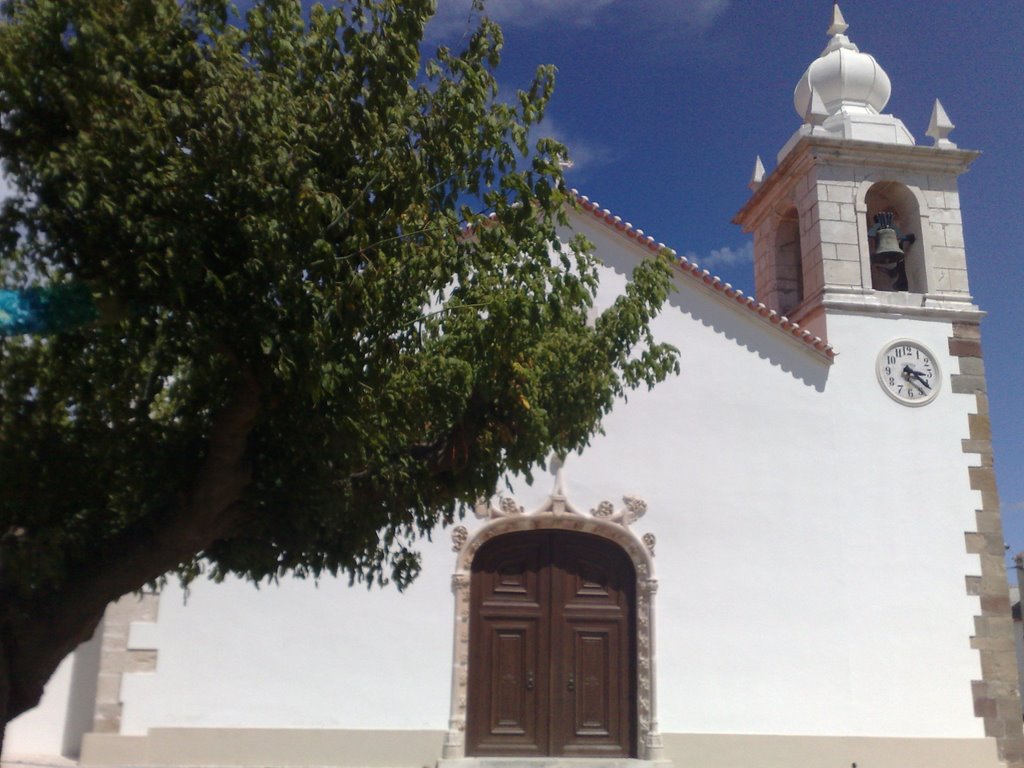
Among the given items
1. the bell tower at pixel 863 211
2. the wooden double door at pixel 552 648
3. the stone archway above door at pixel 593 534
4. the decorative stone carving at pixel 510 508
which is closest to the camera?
the stone archway above door at pixel 593 534

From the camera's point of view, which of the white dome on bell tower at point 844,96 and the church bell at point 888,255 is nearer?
the church bell at point 888,255

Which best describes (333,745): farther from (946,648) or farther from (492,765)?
(946,648)

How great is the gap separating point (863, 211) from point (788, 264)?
4.20ft

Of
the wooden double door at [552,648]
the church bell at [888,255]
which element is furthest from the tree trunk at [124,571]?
the church bell at [888,255]

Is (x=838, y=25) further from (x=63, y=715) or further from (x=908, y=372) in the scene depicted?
(x=63, y=715)

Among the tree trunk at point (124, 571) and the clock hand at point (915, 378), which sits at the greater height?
the clock hand at point (915, 378)

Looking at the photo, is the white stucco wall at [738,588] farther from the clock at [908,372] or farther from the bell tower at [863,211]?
the bell tower at [863,211]

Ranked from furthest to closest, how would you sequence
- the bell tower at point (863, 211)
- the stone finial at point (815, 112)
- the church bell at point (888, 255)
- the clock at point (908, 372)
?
the stone finial at point (815, 112) → the church bell at point (888, 255) → the bell tower at point (863, 211) → the clock at point (908, 372)

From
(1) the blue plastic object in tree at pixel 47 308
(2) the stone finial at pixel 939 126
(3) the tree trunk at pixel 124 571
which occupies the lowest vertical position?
(3) the tree trunk at pixel 124 571

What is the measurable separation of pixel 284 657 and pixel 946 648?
635cm

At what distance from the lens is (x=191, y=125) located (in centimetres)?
421

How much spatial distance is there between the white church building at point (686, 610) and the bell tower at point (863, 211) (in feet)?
0.48

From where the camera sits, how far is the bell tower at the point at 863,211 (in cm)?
1133

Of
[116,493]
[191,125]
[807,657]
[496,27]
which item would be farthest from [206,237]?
[807,657]
